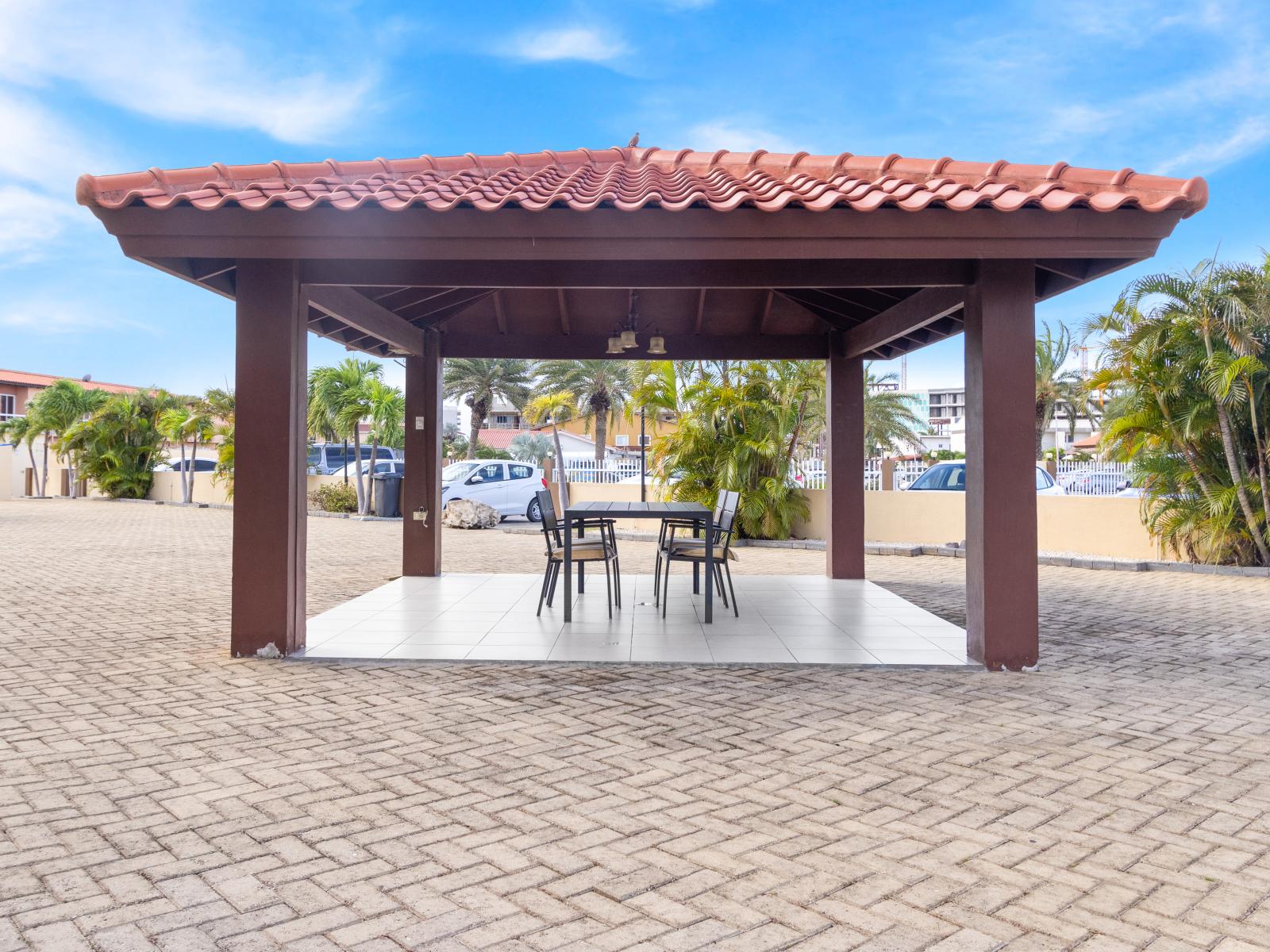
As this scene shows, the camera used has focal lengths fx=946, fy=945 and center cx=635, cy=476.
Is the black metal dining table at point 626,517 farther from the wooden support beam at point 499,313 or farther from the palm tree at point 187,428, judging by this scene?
the palm tree at point 187,428

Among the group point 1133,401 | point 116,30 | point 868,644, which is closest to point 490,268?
point 868,644

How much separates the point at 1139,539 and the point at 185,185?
447 inches

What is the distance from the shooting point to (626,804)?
3307 millimetres

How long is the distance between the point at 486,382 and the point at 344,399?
1257 cm

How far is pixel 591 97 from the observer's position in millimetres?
24734

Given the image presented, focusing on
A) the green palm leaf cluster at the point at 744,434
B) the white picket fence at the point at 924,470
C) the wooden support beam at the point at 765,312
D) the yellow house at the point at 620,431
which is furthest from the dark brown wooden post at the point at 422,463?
the yellow house at the point at 620,431

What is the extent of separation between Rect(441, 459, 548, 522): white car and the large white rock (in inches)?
23.9

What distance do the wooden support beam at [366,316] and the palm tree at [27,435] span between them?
88.4 feet

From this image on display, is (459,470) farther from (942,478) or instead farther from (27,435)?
(27,435)

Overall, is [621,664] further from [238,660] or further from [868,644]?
[238,660]

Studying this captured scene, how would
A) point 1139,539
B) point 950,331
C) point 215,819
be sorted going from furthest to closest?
point 1139,539, point 950,331, point 215,819

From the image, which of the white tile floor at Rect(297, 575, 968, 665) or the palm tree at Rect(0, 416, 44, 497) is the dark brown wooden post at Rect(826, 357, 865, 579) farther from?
the palm tree at Rect(0, 416, 44, 497)

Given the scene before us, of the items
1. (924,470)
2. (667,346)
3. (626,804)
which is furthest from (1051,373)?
(626,804)

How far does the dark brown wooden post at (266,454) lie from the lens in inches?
222
